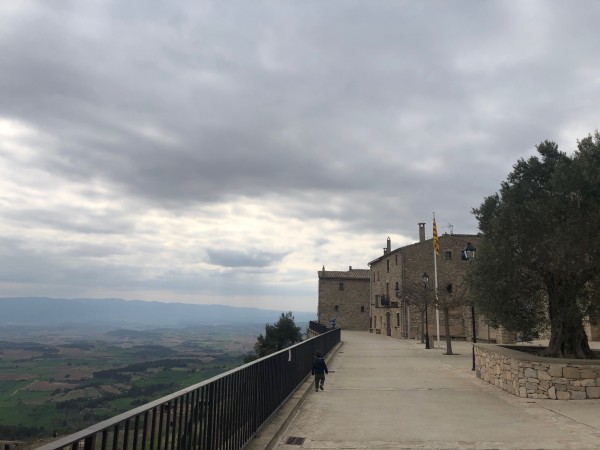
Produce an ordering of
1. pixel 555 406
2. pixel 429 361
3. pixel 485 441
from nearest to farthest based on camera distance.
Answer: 1. pixel 485 441
2. pixel 555 406
3. pixel 429 361

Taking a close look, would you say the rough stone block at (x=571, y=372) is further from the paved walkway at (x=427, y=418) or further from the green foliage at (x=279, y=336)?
the green foliage at (x=279, y=336)

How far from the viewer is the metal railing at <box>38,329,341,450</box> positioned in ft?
9.11

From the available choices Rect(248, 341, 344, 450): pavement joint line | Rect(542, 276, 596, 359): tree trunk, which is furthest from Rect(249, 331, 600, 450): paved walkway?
Rect(542, 276, 596, 359): tree trunk

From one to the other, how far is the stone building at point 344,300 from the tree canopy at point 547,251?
145ft

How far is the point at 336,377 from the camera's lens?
13.6 meters

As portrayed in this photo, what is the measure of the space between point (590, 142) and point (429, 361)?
11557 mm

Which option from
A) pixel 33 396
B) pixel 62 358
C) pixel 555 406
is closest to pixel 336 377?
pixel 555 406

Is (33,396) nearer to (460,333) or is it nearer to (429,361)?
(460,333)

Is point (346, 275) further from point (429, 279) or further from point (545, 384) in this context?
point (545, 384)

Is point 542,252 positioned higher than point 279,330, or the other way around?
point 542,252

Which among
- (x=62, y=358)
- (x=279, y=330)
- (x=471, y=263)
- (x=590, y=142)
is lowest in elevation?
(x=62, y=358)

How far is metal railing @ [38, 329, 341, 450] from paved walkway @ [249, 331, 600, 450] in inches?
17.6

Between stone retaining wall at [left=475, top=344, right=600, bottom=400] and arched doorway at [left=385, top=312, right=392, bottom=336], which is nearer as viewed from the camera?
stone retaining wall at [left=475, top=344, right=600, bottom=400]

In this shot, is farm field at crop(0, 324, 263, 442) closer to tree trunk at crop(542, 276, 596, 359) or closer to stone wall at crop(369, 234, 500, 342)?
stone wall at crop(369, 234, 500, 342)
